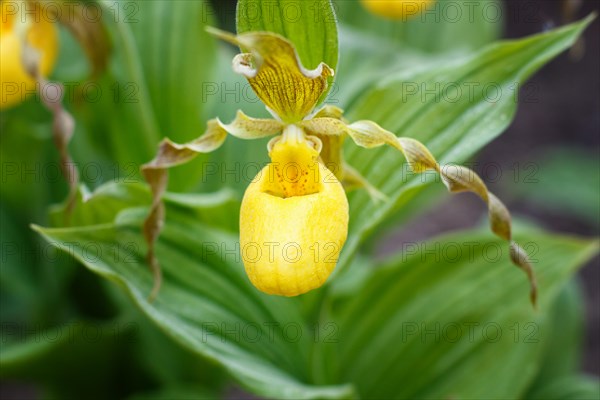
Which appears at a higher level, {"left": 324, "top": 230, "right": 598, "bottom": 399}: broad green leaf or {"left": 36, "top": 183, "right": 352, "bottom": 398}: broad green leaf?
{"left": 36, "top": 183, "right": 352, "bottom": 398}: broad green leaf

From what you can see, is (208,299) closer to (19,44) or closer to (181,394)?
(181,394)

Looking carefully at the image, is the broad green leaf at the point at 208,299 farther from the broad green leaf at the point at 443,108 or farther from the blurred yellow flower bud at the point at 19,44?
the blurred yellow flower bud at the point at 19,44

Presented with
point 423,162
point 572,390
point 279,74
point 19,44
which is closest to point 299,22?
point 279,74

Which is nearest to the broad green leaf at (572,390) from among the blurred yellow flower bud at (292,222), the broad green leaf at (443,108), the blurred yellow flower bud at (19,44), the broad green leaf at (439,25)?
the broad green leaf at (443,108)

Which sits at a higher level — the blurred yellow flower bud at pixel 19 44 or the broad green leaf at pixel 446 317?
the blurred yellow flower bud at pixel 19 44

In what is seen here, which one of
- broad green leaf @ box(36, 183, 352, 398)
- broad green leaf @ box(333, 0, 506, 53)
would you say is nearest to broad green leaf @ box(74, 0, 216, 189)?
broad green leaf @ box(36, 183, 352, 398)

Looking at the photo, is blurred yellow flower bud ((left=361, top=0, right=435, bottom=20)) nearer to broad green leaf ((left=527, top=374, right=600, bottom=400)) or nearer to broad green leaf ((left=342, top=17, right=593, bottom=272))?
broad green leaf ((left=342, top=17, right=593, bottom=272))

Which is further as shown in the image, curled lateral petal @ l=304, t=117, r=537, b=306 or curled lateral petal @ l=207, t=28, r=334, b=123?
curled lateral petal @ l=304, t=117, r=537, b=306
